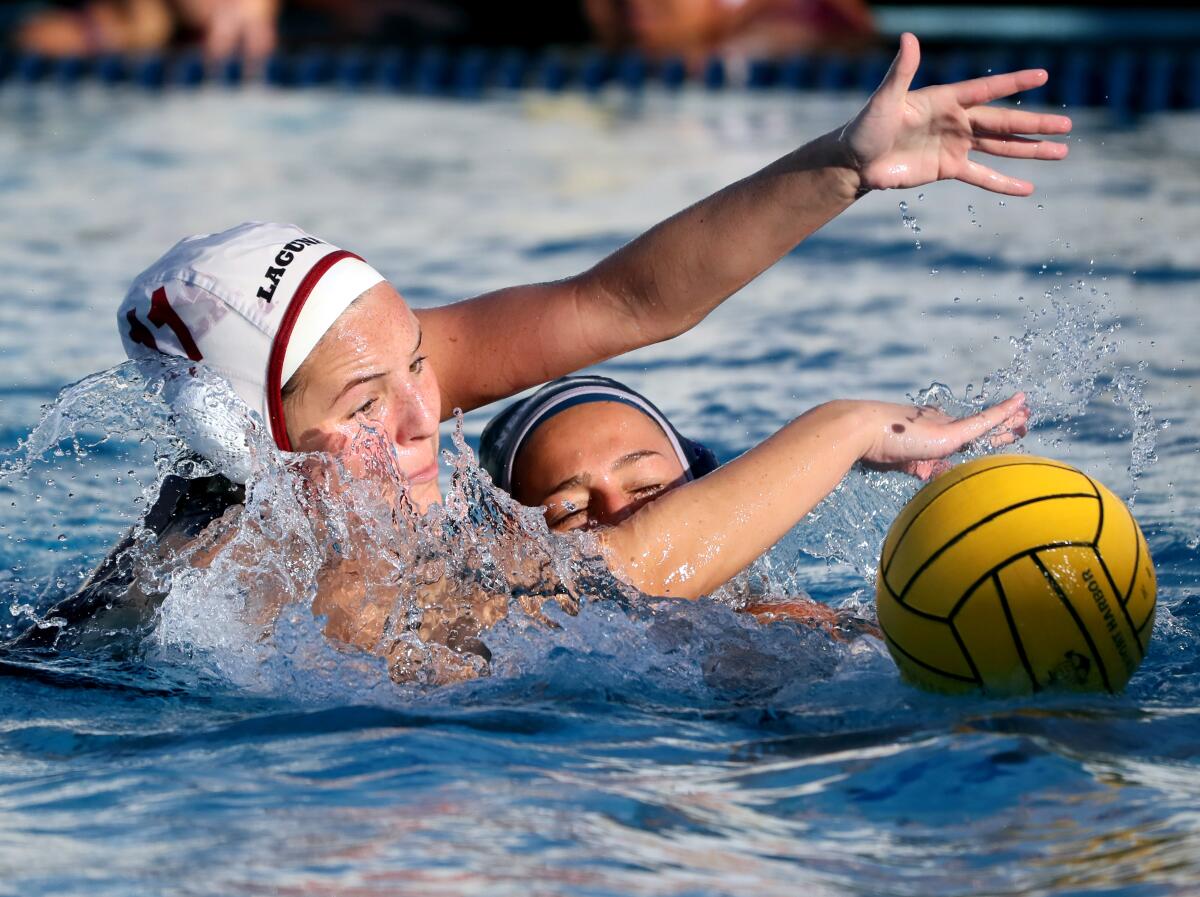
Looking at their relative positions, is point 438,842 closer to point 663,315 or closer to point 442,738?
point 442,738

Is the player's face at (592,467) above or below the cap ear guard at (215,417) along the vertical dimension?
below

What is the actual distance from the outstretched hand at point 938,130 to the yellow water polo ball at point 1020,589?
0.56 m

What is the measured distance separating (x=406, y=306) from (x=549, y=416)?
0.43 metres

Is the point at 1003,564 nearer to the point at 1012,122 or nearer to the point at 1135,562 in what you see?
the point at 1135,562

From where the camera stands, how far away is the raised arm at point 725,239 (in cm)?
273

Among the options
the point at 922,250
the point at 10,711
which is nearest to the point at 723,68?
the point at 922,250

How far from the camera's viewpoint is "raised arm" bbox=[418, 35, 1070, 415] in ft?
8.97

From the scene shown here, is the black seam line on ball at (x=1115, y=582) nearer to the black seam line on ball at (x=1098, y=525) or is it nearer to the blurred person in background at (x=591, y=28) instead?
the black seam line on ball at (x=1098, y=525)

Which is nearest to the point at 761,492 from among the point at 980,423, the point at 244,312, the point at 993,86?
the point at 980,423

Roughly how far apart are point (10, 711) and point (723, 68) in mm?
7361

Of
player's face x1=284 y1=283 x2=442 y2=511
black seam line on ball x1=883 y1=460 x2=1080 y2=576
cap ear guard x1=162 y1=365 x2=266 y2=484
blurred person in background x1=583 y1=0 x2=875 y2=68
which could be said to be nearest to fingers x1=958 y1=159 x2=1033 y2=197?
black seam line on ball x1=883 y1=460 x2=1080 y2=576

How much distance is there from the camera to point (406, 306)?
2801mm

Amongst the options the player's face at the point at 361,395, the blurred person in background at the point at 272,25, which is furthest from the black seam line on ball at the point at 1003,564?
the blurred person in background at the point at 272,25

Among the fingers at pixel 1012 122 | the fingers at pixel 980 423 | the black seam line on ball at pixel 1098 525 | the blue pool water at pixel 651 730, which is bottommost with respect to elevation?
the blue pool water at pixel 651 730
